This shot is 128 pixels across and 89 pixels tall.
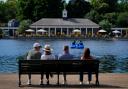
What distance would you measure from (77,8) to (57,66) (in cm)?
13940

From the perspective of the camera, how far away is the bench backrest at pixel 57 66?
52.3 feet

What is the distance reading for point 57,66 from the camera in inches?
634

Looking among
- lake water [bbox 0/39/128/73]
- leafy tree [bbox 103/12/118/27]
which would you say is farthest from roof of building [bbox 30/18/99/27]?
lake water [bbox 0/39/128/73]

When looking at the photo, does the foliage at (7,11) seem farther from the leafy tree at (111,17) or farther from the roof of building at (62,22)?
the leafy tree at (111,17)

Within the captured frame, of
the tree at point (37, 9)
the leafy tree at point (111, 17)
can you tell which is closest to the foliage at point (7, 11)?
the tree at point (37, 9)

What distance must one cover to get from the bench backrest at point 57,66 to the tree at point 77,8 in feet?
454

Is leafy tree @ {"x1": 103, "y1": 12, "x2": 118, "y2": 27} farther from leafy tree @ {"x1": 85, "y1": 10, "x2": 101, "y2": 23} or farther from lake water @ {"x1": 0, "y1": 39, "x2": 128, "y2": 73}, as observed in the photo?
lake water @ {"x1": 0, "y1": 39, "x2": 128, "y2": 73}

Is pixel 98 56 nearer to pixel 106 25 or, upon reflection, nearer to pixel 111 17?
pixel 106 25

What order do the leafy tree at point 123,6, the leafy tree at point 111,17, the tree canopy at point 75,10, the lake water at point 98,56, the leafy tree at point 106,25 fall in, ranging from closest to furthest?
1. the lake water at point 98,56
2. the leafy tree at point 106,25
3. the tree canopy at point 75,10
4. the leafy tree at point 111,17
5. the leafy tree at point 123,6

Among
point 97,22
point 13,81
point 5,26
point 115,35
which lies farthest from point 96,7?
point 13,81

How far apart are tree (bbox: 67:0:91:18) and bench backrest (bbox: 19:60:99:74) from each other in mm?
138315

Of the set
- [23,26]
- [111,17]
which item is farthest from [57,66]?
[111,17]

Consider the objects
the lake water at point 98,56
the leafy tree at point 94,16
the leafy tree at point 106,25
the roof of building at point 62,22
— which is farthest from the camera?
the leafy tree at point 94,16

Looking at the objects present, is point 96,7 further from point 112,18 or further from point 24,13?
point 24,13
